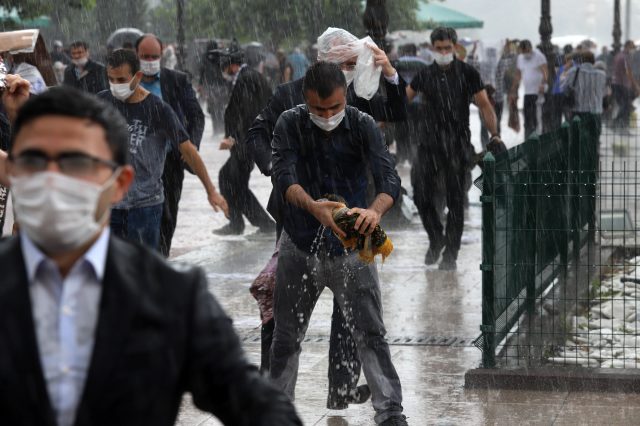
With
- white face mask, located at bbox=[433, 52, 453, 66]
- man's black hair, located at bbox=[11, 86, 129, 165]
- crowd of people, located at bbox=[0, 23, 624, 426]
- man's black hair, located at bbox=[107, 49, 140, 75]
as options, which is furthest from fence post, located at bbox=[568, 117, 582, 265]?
man's black hair, located at bbox=[11, 86, 129, 165]

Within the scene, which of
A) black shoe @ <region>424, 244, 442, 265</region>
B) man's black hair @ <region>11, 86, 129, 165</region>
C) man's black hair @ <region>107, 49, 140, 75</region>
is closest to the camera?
man's black hair @ <region>11, 86, 129, 165</region>

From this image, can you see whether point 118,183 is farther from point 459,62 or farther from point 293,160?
point 459,62

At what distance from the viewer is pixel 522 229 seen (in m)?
7.94

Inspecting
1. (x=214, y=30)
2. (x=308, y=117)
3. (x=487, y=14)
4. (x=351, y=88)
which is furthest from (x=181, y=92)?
(x=487, y=14)

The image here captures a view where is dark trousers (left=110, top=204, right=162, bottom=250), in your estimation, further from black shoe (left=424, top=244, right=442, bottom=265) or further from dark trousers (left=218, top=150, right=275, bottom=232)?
dark trousers (left=218, top=150, right=275, bottom=232)

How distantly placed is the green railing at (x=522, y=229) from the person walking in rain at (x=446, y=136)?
1.00 meters

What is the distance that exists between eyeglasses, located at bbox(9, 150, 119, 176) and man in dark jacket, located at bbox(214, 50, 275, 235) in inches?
418

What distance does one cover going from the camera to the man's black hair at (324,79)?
620cm

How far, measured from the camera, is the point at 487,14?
13362cm

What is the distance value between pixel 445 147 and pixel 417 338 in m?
3.18

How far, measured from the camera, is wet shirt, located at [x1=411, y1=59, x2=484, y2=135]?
11445mm

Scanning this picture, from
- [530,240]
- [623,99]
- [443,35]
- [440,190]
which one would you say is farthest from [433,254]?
[623,99]

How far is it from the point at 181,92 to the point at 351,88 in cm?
309

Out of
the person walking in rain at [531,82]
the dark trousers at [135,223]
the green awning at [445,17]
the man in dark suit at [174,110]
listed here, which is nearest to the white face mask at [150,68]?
the man in dark suit at [174,110]
